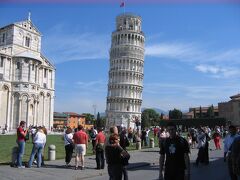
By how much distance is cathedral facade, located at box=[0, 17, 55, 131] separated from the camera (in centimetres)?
5884

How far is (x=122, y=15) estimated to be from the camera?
108 m

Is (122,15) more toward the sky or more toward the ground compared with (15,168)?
more toward the sky

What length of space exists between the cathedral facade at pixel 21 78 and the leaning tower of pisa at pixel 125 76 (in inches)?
1495

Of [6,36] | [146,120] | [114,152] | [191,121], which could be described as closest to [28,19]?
[6,36]

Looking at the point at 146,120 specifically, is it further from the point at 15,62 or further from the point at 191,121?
the point at 15,62

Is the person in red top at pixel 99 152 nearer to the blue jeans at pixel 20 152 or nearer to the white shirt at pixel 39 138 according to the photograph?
the white shirt at pixel 39 138

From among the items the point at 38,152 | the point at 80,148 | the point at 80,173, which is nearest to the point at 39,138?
the point at 38,152

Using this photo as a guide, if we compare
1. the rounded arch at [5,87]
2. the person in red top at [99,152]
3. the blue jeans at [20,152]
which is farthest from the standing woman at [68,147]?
the rounded arch at [5,87]

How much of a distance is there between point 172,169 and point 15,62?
189 feet

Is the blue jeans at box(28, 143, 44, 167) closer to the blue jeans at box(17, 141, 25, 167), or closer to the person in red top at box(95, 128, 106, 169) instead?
the blue jeans at box(17, 141, 25, 167)

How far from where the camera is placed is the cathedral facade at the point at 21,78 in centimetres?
5884

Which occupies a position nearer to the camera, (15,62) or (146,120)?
(15,62)

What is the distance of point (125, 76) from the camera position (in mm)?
102562

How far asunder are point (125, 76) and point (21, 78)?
46.5m
